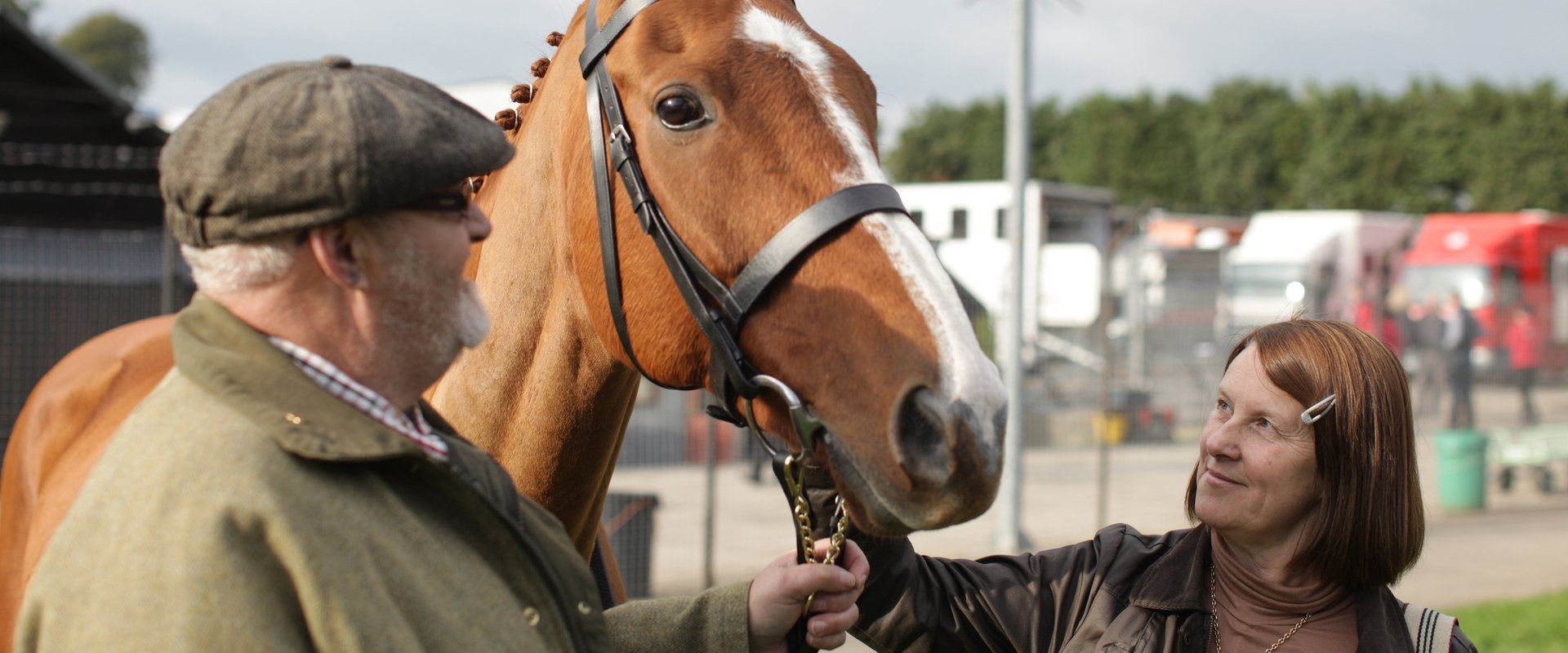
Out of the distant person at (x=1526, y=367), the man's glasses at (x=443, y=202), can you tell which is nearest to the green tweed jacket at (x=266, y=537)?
the man's glasses at (x=443, y=202)

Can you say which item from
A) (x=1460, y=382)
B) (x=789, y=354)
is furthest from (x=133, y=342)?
(x=1460, y=382)

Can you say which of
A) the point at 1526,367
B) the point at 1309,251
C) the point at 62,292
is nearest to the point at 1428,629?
the point at 62,292

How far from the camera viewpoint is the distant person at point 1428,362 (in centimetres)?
1249

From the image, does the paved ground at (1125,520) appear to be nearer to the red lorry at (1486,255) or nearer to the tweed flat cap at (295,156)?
the tweed flat cap at (295,156)

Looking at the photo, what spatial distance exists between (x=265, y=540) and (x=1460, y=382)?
1359 centimetres

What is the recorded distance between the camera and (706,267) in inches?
74.3

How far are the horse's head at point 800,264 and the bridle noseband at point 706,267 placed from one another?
0.06ft

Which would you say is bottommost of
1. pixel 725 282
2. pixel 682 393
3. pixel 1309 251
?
pixel 682 393

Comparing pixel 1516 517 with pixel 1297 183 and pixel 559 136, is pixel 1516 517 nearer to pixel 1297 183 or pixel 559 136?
pixel 559 136

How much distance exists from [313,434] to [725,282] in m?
0.80

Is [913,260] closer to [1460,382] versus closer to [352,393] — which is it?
[352,393]

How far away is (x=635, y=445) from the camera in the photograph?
7.74m

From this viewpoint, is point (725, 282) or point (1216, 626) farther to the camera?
point (1216, 626)

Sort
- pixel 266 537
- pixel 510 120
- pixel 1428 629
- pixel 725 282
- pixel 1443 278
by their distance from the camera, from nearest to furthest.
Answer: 1. pixel 266 537
2. pixel 725 282
3. pixel 1428 629
4. pixel 510 120
5. pixel 1443 278
